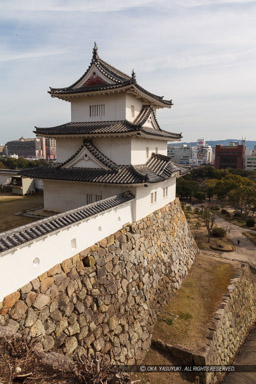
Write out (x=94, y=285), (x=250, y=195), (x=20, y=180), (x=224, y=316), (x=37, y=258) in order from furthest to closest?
1. (x=250, y=195)
2. (x=20, y=180)
3. (x=224, y=316)
4. (x=94, y=285)
5. (x=37, y=258)

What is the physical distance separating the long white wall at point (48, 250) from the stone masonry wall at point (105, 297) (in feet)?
0.83

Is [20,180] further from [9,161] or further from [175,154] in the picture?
[175,154]

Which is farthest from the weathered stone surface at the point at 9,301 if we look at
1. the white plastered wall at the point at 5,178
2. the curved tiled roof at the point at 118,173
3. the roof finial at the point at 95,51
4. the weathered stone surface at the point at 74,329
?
the white plastered wall at the point at 5,178

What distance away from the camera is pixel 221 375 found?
41.1 ft

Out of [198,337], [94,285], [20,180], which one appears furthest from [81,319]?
[20,180]

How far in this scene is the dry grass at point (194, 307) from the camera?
12305mm

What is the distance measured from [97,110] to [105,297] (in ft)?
38.8

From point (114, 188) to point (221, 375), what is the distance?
1114 centimetres

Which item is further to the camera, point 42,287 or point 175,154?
point 175,154

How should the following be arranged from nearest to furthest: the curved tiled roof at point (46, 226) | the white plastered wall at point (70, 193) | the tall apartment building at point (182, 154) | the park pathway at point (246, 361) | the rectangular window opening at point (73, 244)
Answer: the curved tiled roof at point (46, 226)
the rectangular window opening at point (73, 244)
the park pathway at point (246, 361)
the white plastered wall at point (70, 193)
the tall apartment building at point (182, 154)

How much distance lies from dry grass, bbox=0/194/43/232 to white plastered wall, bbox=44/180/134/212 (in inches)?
77.7

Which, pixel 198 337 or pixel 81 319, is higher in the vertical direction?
pixel 81 319

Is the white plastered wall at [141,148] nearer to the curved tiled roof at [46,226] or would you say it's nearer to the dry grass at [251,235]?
the curved tiled roof at [46,226]

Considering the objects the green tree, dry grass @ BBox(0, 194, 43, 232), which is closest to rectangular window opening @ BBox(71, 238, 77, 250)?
dry grass @ BBox(0, 194, 43, 232)
